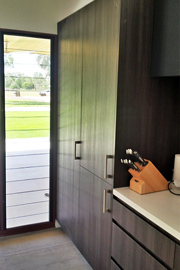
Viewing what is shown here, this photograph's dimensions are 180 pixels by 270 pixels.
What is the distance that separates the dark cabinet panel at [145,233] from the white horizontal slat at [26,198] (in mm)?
1330

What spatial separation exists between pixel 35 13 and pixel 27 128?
44.6 inches

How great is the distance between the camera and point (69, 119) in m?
2.81

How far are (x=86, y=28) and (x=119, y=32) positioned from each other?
543 millimetres

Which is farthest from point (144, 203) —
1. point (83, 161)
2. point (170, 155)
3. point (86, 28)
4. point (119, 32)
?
point (86, 28)

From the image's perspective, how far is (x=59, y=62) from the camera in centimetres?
300

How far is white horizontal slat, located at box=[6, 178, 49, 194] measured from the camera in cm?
308

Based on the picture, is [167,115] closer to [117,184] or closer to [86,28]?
[117,184]

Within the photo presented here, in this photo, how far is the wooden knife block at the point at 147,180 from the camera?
6.66 ft

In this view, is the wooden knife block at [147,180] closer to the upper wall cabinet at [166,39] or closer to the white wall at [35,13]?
the upper wall cabinet at [166,39]

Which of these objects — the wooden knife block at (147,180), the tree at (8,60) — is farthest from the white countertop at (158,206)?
the tree at (8,60)

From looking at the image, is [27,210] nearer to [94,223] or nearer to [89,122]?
[94,223]

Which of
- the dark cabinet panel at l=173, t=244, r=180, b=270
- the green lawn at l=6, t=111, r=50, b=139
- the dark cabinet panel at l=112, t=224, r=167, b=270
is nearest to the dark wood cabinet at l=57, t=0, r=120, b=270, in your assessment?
the dark cabinet panel at l=112, t=224, r=167, b=270

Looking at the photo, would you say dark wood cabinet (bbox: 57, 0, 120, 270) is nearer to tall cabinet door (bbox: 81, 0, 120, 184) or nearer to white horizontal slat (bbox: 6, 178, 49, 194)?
tall cabinet door (bbox: 81, 0, 120, 184)

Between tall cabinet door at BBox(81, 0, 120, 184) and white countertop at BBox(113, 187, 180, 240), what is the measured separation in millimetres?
214
